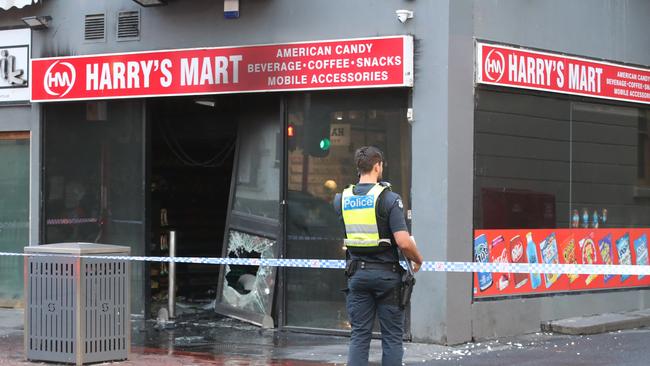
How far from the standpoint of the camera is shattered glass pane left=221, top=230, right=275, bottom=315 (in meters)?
12.2

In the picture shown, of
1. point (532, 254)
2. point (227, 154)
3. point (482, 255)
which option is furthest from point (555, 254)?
point (227, 154)

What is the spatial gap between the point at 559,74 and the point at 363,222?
5463 millimetres

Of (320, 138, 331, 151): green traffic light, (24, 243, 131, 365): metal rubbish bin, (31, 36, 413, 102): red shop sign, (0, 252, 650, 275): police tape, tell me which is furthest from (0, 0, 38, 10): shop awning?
(24, 243, 131, 365): metal rubbish bin

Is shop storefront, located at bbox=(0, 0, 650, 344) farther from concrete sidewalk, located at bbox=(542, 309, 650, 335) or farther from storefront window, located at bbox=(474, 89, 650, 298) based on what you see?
concrete sidewalk, located at bbox=(542, 309, 650, 335)

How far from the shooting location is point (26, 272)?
30.5 feet

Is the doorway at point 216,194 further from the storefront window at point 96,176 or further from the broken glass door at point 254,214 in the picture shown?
the storefront window at point 96,176

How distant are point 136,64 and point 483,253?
4.97 meters

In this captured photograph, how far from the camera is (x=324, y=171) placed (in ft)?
38.2

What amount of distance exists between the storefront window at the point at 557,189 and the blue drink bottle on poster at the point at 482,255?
11 millimetres

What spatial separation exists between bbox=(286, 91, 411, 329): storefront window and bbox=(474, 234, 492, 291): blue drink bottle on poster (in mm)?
1050

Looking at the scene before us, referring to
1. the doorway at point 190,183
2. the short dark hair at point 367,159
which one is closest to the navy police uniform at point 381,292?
the short dark hair at point 367,159

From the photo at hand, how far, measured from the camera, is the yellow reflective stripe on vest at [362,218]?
24.0ft

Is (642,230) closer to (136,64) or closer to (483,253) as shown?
(483,253)

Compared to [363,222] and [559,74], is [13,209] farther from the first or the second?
[363,222]
